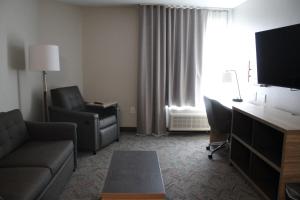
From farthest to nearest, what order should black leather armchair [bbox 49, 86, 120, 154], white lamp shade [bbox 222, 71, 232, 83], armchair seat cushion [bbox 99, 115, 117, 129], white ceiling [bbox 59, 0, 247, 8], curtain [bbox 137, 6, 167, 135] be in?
1. curtain [bbox 137, 6, 167, 135]
2. white ceiling [bbox 59, 0, 247, 8]
3. white lamp shade [bbox 222, 71, 232, 83]
4. armchair seat cushion [bbox 99, 115, 117, 129]
5. black leather armchair [bbox 49, 86, 120, 154]

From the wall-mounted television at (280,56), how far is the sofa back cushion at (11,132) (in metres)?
2.85

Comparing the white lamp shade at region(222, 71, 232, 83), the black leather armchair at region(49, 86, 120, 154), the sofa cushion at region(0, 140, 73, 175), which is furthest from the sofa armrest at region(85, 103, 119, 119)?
the white lamp shade at region(222, 71, 232, 83)

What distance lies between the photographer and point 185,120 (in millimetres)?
4496

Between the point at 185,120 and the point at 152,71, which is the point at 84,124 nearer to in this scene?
the point at 152,71

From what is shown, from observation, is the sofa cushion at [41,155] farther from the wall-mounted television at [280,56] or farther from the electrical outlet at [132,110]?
the wall-mounted television at [280,56]

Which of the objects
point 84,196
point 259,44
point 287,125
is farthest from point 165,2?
point 84,196

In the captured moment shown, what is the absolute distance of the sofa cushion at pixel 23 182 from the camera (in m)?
1.65

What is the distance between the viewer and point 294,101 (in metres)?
2.75

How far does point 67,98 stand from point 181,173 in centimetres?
205

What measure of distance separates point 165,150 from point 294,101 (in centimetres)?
187

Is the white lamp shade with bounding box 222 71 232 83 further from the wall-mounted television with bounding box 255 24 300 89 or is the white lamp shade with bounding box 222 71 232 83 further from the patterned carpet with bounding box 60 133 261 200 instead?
the patterned carpet with bounding box 60 133 261 200

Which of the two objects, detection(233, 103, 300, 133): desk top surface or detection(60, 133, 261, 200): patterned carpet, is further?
detection(60, 133, 261, 200): patterned carpet

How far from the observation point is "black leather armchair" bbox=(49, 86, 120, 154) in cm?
347

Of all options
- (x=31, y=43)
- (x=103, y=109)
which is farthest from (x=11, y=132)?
(x=103, y=109)
